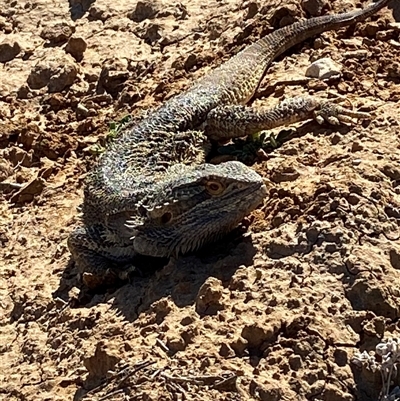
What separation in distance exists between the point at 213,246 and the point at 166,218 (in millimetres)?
315

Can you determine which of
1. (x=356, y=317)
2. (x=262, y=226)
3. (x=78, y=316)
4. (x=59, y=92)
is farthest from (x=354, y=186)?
Result: (x=59, y=92)

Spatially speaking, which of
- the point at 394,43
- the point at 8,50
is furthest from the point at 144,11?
the point at 394,43

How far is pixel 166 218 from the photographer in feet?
18.4

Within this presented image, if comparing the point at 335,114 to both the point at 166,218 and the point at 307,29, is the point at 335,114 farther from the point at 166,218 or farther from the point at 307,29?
the point at 166,218

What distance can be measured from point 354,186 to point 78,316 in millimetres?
1723

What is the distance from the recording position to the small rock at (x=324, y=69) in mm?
7008

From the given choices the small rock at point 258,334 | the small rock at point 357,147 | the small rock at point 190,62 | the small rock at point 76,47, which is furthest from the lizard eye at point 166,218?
the small rock at point 76,47

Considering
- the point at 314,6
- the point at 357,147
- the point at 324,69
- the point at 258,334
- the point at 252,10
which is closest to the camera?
the point at 258,334

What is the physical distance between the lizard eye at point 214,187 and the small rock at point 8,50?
3994 mm

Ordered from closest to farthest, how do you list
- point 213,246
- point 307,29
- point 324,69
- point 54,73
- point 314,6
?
point 213,246, point 324,69, point 307,29, point 314,6, point 54,73

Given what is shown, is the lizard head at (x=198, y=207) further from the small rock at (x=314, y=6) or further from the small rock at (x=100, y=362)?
the small rock at (x=314, y=6)

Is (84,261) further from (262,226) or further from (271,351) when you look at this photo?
(271,351)

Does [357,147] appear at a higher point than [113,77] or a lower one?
higher

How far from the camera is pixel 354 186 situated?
5.43 metres
